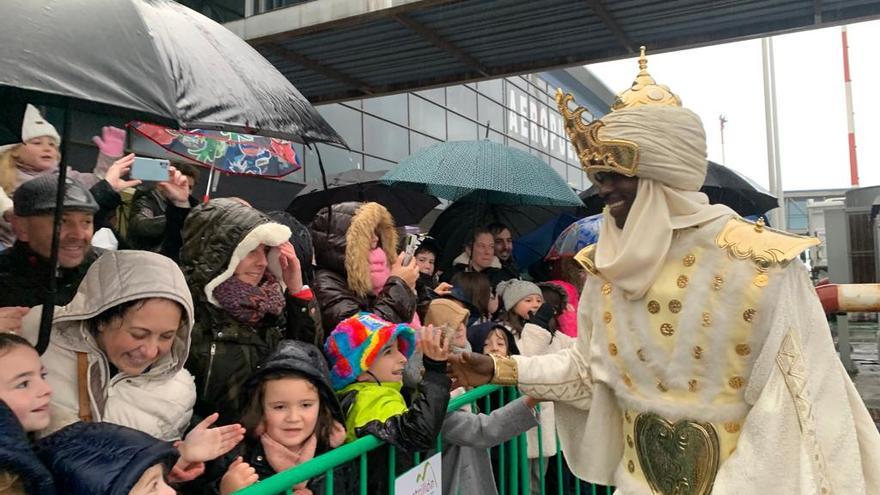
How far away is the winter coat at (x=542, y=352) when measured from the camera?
3.71m

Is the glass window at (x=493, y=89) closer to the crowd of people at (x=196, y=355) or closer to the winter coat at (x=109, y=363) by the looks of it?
the crowd of people at (x=196, y=355)

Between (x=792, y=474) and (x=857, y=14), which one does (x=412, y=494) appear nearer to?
(x=792, y=474)

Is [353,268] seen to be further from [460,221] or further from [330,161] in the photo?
[330,161]

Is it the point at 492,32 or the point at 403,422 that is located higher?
the point at 492,32

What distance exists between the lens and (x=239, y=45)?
7.60 ft

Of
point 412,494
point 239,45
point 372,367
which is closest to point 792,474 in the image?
point 412,494

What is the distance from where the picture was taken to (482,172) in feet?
16.4

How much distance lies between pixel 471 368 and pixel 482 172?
2.65 meters

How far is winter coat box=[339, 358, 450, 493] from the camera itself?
2377 millimetres

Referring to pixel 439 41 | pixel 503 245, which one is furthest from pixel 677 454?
pixel 439 41

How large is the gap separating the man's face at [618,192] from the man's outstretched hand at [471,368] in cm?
74

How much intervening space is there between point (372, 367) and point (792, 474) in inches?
65.5

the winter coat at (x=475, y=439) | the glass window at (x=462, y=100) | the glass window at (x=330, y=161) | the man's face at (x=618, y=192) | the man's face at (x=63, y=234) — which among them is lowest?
the winter coat at (x=475, y=439)

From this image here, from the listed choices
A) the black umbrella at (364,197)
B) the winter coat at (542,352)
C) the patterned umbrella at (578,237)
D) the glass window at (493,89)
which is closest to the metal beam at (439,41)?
the black umbrella at (364,197)
